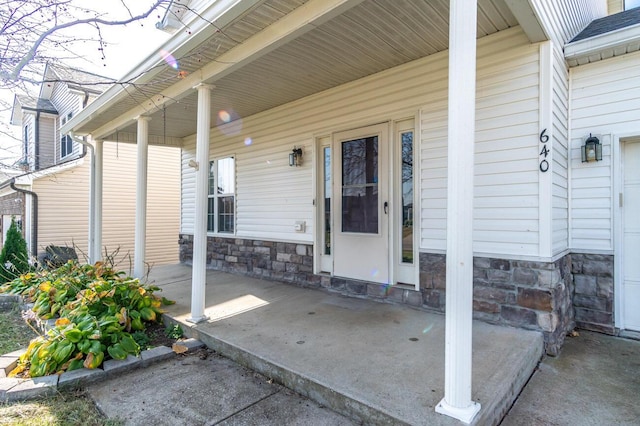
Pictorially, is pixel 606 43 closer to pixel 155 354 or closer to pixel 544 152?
pixel 544 152

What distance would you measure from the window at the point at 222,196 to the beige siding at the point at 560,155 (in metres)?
4.86

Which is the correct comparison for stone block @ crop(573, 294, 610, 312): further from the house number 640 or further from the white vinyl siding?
the house number 640

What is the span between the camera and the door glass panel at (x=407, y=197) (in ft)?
13.0

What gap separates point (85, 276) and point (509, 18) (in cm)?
550

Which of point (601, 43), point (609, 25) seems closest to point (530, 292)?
point (601, 43)

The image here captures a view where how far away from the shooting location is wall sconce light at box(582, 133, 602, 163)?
10.9 ft

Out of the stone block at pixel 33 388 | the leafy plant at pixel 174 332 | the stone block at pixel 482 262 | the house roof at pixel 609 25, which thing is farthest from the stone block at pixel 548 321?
the stone block at pixel 33 388

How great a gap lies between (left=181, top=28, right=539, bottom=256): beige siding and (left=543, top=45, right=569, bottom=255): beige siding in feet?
0.68

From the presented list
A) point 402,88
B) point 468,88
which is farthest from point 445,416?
point 402,88

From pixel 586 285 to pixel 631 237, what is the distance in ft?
2.02

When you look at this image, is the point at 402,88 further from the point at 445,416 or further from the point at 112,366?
the point at 112,366

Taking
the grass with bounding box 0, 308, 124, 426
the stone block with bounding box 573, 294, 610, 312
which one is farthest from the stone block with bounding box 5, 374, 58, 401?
the stone block with bounding box 573, 294, 610, 312

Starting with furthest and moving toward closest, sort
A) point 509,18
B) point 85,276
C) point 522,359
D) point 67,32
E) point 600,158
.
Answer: point 85,276 < point 600,158 < point 509,18 < point 67,32 < point 522,359

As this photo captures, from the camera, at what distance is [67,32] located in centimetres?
271
